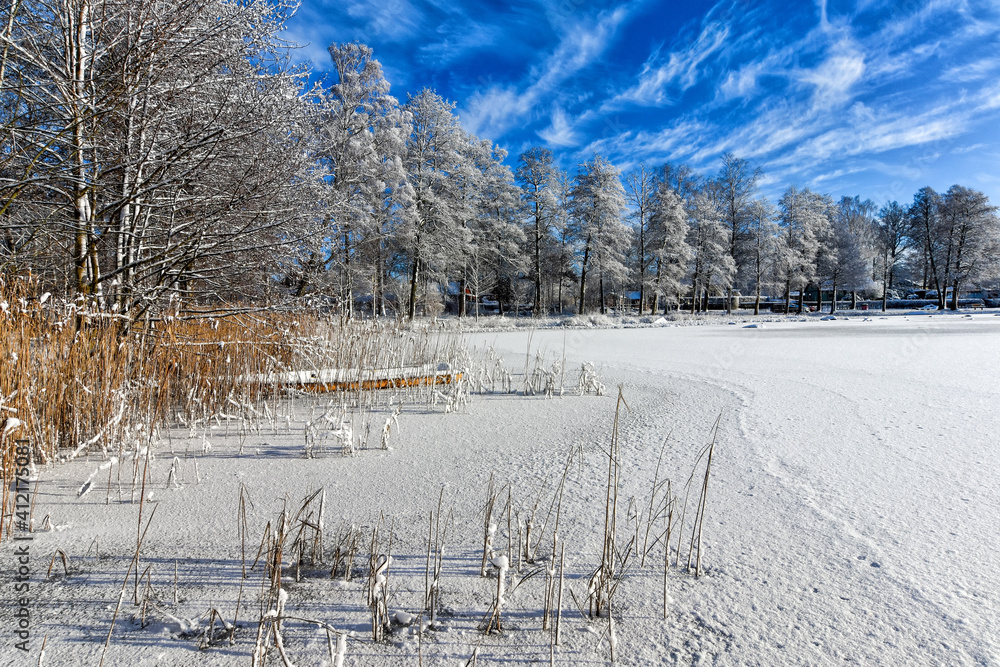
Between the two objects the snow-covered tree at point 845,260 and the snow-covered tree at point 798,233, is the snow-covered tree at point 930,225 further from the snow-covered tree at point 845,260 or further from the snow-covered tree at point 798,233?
the snow-covered tree at point 798,233

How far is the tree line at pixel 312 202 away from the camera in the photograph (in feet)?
9.18

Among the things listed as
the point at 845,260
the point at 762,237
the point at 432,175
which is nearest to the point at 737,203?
the point at 762,237

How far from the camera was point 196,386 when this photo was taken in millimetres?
3623

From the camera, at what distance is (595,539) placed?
1.89m

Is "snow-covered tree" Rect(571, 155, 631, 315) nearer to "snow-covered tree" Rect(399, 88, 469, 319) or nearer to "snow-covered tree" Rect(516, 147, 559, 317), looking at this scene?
"snow-covered tree" Rect(516, 147, 559, 317)

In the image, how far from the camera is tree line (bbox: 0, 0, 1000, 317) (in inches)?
110

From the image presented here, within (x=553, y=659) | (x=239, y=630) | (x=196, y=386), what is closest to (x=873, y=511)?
(x=553, y=659)

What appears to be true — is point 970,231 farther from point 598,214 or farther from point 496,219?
point 496,219

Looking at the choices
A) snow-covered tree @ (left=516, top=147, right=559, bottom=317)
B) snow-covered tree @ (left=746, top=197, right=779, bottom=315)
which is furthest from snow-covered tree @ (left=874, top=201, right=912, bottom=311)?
snow-covered tree @ (left=516, top=147, right=559, bottom=317)

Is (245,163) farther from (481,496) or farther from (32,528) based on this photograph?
(481,496)

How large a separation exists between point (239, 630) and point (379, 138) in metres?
15.8

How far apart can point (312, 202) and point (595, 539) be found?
11.6 ft

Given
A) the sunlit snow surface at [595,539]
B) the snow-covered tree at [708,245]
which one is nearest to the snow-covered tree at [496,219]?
the snow-covered tree at [708,245]

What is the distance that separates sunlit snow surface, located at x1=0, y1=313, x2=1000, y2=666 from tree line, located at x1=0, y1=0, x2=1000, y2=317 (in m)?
1.51
